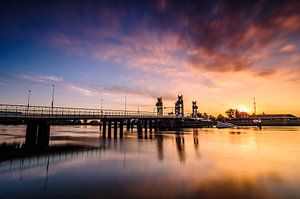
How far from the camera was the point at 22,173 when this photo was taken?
15.1 m

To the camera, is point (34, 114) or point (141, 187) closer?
point (141, 187)

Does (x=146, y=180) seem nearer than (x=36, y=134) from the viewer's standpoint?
Yes

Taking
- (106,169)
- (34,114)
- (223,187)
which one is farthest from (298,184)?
(34,114)

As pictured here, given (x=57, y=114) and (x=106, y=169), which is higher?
(x=57, y=114)

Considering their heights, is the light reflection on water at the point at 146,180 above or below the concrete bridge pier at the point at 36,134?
below

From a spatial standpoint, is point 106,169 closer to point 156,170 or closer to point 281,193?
point 156,170

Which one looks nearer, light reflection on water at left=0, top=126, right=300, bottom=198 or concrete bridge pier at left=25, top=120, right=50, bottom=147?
light reflection on water at left=0, top=126, right=300, bottom=198

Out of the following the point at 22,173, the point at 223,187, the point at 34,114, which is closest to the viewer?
the point at 223,187

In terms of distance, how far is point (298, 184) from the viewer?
39.2ft

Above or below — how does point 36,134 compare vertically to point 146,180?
above

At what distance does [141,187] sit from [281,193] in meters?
7.96

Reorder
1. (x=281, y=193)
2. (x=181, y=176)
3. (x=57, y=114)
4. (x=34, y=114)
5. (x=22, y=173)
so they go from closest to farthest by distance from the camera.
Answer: (x=281, y=193) → (x=181, y=176) → (x=22, y=173) → (x=34, y=114) → (x=57, y=114)

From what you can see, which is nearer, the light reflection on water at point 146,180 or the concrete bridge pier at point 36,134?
the light reflection on water at point 146,180

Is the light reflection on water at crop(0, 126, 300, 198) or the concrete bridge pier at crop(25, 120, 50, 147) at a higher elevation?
the concrete bridge pier at crop(25, 120, 50, 147)
